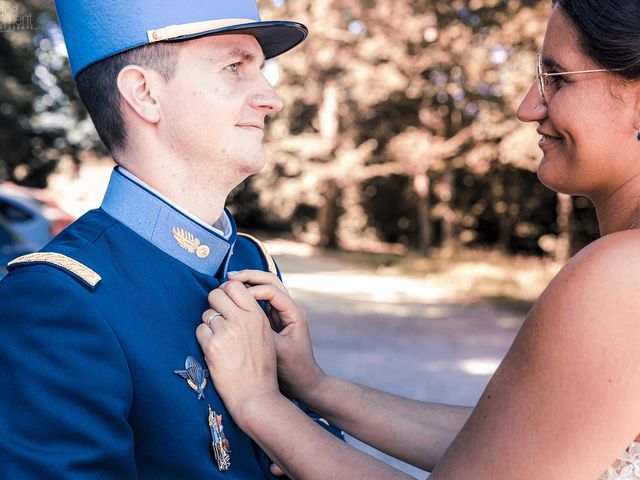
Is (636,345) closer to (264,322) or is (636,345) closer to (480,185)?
(264,322)

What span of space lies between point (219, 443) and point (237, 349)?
220 mm

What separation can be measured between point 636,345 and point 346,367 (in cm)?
636

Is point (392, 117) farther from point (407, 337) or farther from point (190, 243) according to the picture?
point (190, 243)

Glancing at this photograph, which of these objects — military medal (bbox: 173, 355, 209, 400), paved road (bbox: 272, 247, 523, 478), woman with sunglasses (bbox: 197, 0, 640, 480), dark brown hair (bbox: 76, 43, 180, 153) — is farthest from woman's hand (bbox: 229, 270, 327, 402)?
paved road (bbox: 272, 247, 523, 478)

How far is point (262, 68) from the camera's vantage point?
1.99 meters

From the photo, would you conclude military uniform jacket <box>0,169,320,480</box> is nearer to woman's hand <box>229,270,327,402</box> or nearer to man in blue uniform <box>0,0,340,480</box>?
man in blue uniform <box>0,0,340,480</box>

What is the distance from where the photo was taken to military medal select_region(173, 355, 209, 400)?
1.63 m

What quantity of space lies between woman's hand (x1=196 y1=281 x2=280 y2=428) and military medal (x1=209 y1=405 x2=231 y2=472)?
0.14 feet

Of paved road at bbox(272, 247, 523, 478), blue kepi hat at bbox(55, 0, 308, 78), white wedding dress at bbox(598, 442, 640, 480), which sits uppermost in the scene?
blue kepi hat at bbox(55, 0, 308, 78)

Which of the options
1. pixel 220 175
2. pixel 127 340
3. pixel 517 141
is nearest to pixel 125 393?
pixel 127 340

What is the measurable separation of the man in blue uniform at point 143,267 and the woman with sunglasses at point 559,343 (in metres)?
0.12

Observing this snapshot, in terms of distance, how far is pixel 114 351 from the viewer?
1491 mm

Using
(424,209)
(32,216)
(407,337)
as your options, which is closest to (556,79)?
(32,216)

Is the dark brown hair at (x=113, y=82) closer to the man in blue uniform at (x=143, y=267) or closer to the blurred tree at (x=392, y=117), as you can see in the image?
the man in blue uniform at (x=143, y=267)
